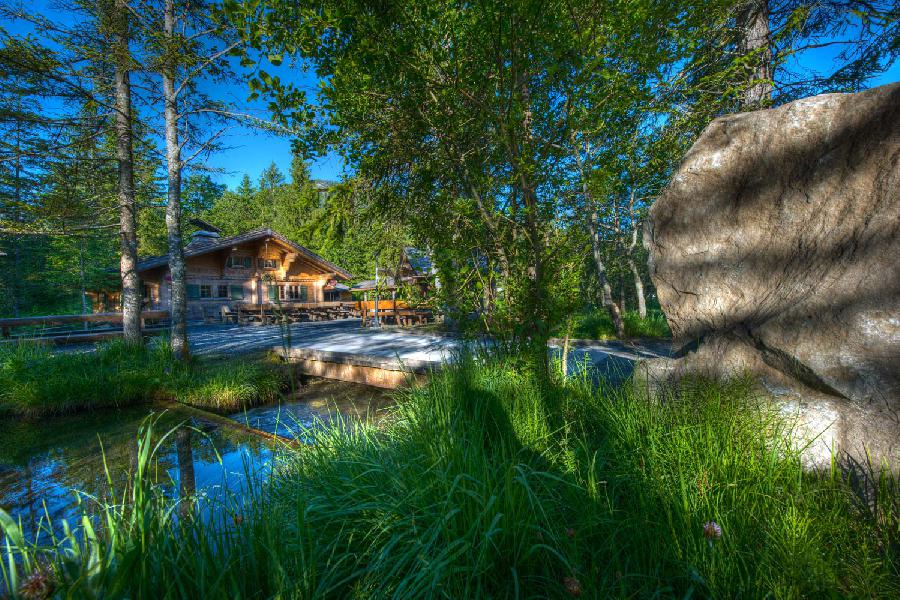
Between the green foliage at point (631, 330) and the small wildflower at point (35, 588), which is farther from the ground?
the small wildflower at point (35, 588)

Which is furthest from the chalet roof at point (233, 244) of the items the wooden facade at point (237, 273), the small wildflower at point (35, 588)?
the small wildflower at point (35, 588)

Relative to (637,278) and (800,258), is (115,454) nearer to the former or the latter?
(800,258)

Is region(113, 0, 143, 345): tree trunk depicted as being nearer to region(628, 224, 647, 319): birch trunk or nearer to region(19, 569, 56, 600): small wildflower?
region(19, 569, 56, 600): small wildflower

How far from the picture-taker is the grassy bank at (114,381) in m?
5.71

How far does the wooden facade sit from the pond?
42.8 ft

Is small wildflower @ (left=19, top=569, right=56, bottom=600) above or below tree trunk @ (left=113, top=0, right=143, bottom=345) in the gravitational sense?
below

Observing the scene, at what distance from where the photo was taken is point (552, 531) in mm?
1530

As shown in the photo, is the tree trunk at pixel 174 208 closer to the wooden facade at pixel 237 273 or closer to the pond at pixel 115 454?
the pond at pixel 115 454

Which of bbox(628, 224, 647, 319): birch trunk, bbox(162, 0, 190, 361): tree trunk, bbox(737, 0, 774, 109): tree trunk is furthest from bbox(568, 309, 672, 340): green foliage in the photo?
bbox(162, 0, 190, 361): tree trunk

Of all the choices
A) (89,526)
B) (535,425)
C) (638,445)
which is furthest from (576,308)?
(89,526)

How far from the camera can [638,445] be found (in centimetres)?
201

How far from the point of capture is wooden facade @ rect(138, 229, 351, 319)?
64.2 ft

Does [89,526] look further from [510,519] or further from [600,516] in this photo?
[600,516]

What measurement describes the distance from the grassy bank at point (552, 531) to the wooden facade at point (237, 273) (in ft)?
58.3
